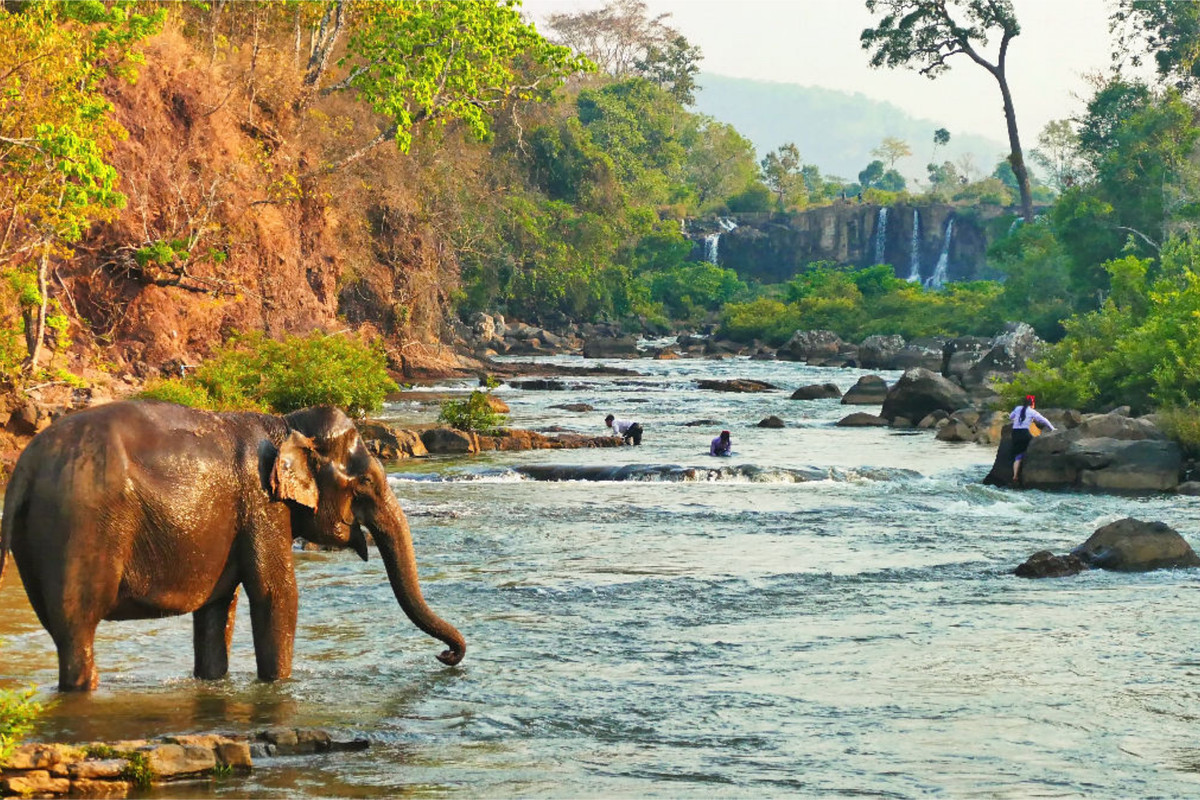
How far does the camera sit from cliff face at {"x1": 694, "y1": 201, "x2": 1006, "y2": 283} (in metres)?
85.8

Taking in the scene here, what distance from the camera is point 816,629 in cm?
1135

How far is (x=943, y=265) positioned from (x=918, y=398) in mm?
55858

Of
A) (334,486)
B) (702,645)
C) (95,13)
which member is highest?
(95,13)

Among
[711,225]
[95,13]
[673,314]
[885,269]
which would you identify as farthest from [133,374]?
[711,225]

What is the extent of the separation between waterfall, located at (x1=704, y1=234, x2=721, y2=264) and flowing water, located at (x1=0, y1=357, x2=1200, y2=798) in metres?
67.0

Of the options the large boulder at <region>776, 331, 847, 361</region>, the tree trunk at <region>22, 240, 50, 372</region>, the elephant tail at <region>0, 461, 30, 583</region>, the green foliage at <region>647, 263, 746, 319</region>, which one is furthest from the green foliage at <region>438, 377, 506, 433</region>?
the green foliage at <region>647, 263, 746, 319</region>

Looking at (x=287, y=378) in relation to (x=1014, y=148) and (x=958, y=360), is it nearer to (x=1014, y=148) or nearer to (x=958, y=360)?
(x=958, y=360)

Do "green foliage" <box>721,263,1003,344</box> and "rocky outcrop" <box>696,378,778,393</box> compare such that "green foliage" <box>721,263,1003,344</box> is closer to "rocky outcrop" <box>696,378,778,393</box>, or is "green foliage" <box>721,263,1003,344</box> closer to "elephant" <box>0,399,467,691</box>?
"rocky outcrop" <box>696,378,778,393</box>

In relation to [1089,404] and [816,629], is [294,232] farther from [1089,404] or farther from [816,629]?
[816,629]

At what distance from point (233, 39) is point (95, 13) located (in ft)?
47.6

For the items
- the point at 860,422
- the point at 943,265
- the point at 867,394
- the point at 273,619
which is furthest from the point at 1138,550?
the point at 943,265

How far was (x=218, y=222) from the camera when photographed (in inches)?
1175

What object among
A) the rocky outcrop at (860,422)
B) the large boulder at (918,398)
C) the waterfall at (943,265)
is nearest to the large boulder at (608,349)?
the large boulder at (918,398)

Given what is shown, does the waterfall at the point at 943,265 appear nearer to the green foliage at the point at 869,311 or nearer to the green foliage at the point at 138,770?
the green foliage at the point at 869,311
